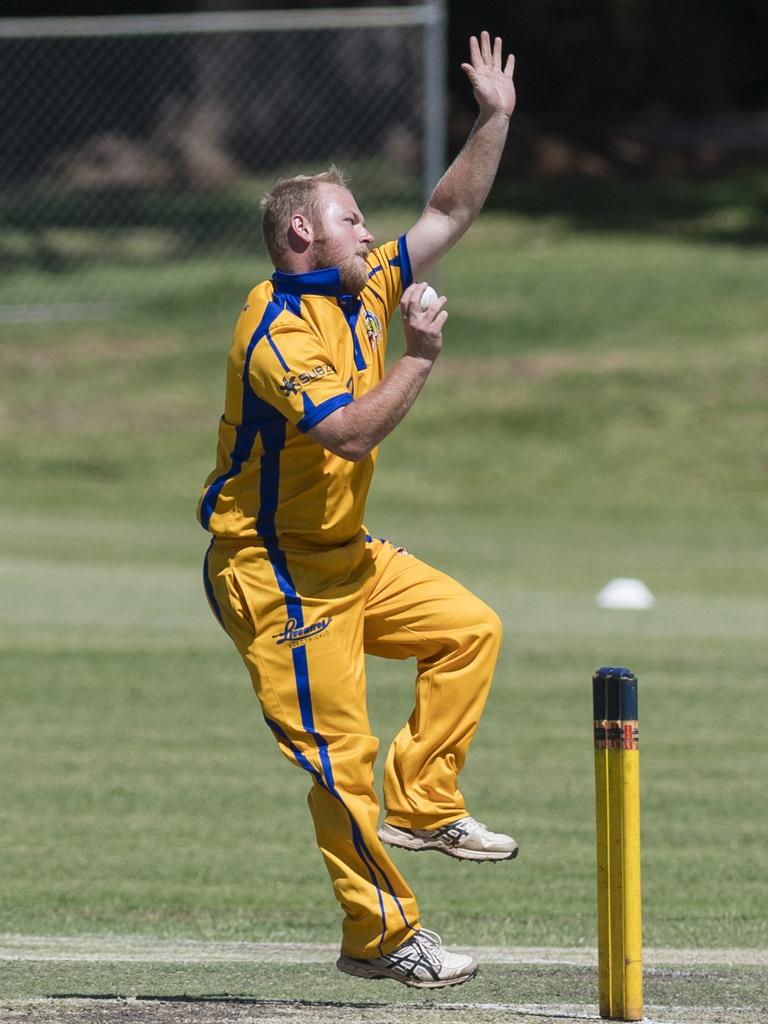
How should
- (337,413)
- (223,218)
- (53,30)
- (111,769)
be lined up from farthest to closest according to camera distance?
(223,218) < (53,30) < (111,769) < (337,413)

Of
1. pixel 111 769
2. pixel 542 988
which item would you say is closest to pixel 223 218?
pixel 111 769

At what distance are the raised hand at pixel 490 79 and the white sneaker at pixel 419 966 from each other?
8.10 ft

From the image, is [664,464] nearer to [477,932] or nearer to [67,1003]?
[477,932]

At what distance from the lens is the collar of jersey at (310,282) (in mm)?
5750

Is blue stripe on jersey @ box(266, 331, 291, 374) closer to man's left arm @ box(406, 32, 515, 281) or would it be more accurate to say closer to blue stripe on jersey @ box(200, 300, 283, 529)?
blue stripe on jersey @ box(200, 300, 283, 529)

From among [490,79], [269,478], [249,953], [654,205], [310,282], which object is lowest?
[249,953]

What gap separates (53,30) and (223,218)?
5780 millimetres

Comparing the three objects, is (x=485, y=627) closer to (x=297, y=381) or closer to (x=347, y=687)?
(x=347, y=687)

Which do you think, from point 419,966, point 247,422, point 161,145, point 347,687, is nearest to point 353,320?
point 247,422

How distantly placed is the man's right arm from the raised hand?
1.08 m

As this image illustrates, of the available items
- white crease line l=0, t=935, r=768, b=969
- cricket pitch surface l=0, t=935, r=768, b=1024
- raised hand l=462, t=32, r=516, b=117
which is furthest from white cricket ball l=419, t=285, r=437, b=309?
white crease line l=0, t=935, r=768, b=969

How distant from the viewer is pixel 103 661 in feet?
43.3

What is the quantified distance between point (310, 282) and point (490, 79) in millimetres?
1092

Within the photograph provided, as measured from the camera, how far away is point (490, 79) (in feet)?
21.0
